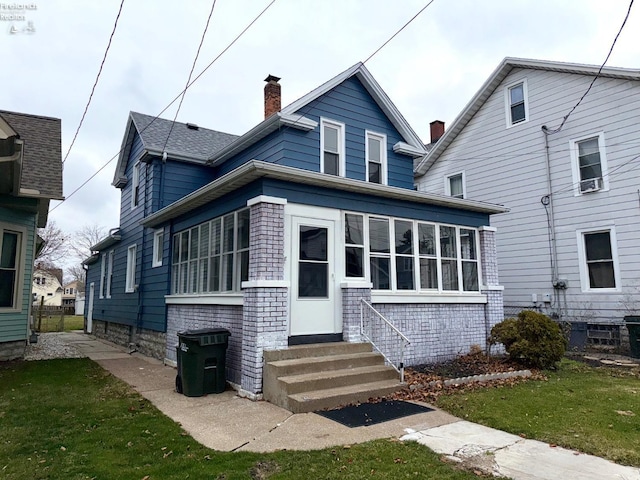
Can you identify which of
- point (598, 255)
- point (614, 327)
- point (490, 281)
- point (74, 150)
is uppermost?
point (74, 150)

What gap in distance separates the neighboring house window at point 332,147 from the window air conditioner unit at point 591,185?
6.84 metres

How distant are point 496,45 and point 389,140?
4.43 metres

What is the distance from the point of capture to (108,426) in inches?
207

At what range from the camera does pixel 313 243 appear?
7.67 metres

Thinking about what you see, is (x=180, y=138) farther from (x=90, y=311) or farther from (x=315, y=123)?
(x=90, y=311)

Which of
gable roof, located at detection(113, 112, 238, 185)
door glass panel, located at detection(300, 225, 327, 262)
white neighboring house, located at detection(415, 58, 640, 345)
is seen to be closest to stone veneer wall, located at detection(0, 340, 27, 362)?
gable roof, located at detection(113, 112, 238, 185)

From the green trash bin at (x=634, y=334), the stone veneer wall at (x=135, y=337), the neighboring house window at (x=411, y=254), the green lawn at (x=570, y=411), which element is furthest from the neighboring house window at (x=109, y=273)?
the green trash bin at (x=634, y=334)

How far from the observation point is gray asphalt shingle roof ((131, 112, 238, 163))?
1258 cm

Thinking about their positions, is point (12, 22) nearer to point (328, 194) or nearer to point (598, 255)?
point (328, 194)

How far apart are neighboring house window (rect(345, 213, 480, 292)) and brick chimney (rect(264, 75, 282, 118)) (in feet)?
18.6

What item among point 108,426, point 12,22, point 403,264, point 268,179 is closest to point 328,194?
point 268,179

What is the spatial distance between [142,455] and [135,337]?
9.60m

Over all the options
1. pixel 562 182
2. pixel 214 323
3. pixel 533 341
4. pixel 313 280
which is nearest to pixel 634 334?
pixel 533 341

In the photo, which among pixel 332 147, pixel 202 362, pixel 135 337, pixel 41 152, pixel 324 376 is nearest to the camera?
pixel 324 376
